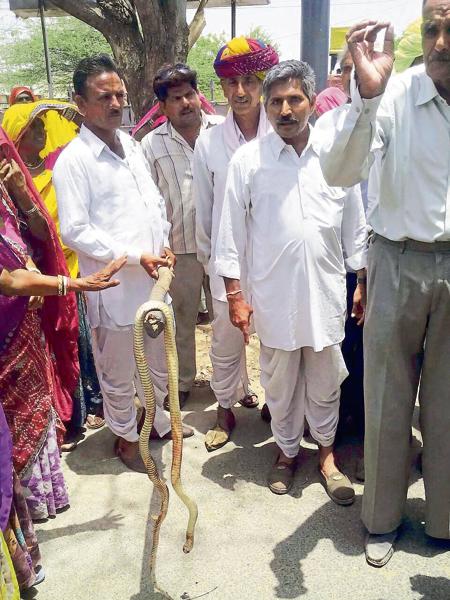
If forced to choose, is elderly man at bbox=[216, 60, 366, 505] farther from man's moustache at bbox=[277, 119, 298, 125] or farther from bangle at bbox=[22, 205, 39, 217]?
bangle at bbox=[22, 205, 39, 217]

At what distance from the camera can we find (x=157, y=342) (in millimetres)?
3107

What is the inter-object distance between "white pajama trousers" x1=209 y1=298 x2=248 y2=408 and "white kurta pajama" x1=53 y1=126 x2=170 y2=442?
418 millimetres

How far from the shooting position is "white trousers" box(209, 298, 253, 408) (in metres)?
3.16

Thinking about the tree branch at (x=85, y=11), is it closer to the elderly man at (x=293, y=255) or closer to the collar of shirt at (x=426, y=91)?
the elderly man at (x=293, y=255)

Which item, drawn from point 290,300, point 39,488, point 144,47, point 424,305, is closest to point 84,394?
point 39,488

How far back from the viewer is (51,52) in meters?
40.4

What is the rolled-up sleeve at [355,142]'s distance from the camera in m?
1.79

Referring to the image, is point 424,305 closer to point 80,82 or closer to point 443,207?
point 443,207

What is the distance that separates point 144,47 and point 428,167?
442 centimetres

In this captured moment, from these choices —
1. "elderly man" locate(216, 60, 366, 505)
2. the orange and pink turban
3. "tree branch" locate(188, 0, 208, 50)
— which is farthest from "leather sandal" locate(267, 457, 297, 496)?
"tree branch" locate(188, 0, 208, 50)

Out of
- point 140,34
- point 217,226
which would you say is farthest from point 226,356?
point 140,34

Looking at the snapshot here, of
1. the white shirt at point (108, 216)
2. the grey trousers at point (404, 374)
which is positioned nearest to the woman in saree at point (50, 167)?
the white shirt at point (108, 216)

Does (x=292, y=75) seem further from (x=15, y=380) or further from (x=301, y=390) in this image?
(x=15, y=380)

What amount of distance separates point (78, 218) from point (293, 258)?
40.0 inches
